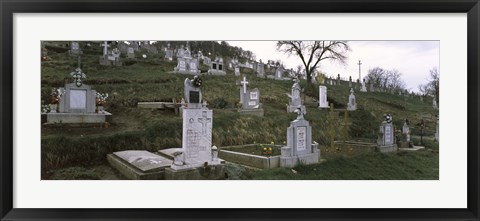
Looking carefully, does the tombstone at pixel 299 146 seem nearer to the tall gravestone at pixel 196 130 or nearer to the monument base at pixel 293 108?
the monument base at pixel 293 108

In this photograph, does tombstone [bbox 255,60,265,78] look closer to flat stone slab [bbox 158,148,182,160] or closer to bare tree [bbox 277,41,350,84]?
bare tree [bbox 277,41,350,84]

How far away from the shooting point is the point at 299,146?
4258mm

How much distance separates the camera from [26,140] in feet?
10.2

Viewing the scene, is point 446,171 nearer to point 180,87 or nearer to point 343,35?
point 343,35

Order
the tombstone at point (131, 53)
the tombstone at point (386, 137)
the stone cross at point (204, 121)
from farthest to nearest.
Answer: the tombstone at point (131, 53) → the tombstone at point (386, 137) → the stone cross at point (204, 121)

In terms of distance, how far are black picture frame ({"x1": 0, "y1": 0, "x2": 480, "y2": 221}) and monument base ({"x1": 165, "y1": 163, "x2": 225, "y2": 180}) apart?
45 centimetres

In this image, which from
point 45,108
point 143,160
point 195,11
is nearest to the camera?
point 195,11

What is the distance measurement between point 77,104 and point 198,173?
185cm

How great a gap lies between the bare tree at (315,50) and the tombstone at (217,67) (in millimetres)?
939

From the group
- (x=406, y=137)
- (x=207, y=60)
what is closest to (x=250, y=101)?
(x=207, y=60)

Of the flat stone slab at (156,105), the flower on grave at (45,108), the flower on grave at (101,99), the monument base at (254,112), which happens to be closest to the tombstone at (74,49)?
the flower on grave at (101,99)

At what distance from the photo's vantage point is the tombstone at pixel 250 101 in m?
4.53

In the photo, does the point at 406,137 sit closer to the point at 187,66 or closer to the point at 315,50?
the point at 315,50

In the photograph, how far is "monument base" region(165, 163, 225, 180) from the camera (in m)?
3.36
